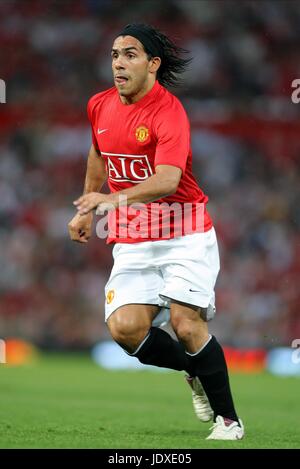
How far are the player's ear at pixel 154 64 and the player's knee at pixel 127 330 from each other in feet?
4.97

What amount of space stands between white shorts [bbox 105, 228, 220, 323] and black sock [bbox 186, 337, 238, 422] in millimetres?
241

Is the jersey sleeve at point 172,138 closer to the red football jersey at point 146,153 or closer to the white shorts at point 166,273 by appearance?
the red football jersey at point 146,153

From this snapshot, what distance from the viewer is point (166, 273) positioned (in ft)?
19.9

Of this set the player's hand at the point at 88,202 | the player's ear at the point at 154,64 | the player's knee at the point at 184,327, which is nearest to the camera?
the player's hand at the point at 88,202

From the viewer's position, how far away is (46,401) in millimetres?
8656

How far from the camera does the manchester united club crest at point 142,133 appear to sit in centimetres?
588

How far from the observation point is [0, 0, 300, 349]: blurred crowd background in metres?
15.6

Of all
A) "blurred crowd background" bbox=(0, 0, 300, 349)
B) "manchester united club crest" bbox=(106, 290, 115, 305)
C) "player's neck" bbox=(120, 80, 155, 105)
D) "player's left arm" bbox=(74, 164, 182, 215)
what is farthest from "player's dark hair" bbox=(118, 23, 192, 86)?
"blurred crowd background" bbox=(0, 0, 300, 349)

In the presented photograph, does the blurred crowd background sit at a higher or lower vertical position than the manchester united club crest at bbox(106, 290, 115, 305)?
higher

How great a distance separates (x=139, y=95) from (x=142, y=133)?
0.30 m

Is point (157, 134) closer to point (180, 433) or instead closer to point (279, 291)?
point (180, 433)

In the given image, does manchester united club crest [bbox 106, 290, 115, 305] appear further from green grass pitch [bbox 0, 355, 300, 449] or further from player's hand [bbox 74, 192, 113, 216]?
player's hand [bbox 74, 192, 113, 216]

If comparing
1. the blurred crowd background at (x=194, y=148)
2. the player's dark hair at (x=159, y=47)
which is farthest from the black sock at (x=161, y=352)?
the blurred crowd background at (x=194, y=148)

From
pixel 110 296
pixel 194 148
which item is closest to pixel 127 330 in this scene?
pixel 110 296
